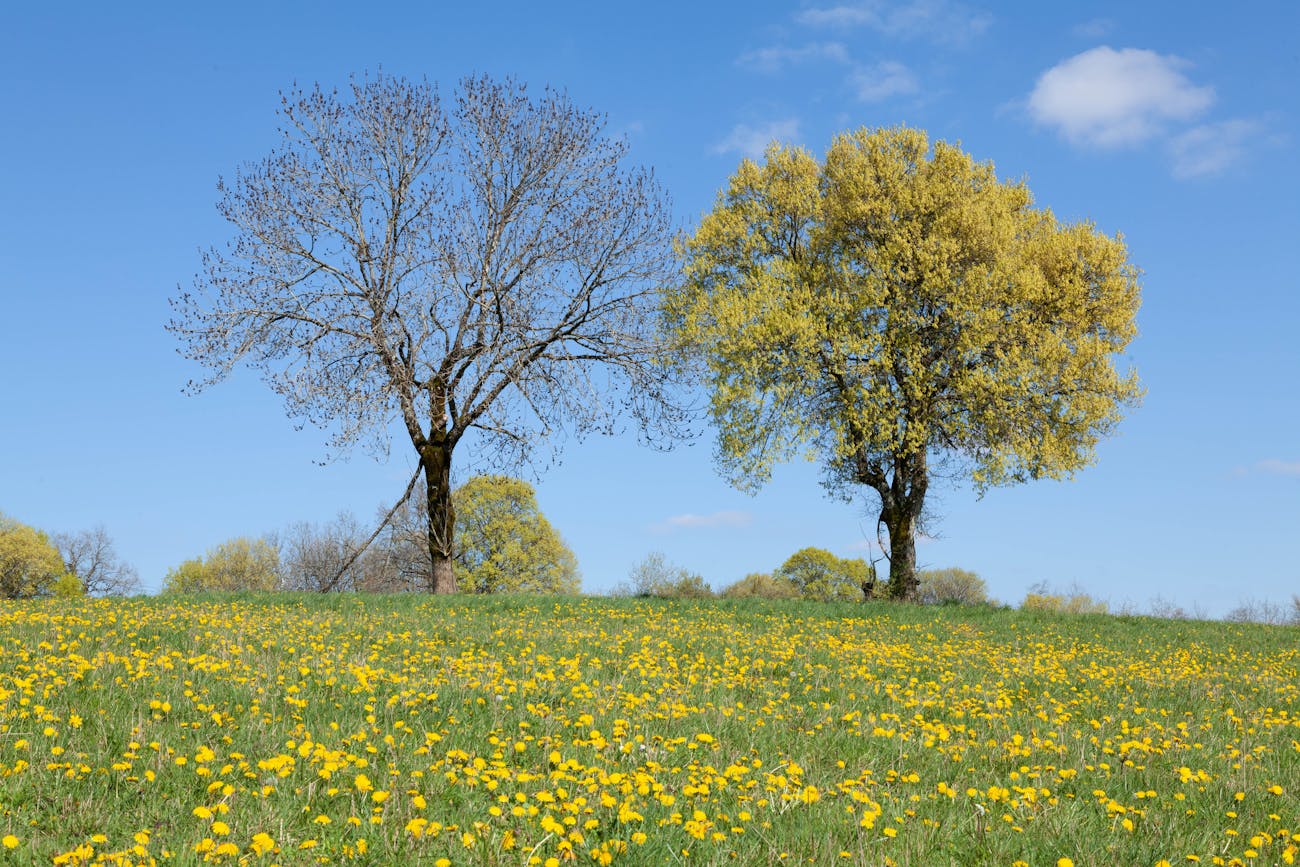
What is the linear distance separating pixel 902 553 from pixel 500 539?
29283 millimetres

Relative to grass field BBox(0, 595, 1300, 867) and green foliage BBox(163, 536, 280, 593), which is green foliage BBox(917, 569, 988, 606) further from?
grass field BBox(0, 595, 1300, 867)

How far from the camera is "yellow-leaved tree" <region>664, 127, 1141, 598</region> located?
2491 cm

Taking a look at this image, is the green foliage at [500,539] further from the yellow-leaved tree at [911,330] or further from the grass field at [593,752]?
the grass field at [593,752]

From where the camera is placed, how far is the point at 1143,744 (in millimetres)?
8234

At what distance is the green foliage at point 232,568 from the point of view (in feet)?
257

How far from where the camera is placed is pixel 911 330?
1003 inches

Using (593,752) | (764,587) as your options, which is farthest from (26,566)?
(593,752)

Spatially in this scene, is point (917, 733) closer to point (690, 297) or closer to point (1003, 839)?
point (1003, 839)

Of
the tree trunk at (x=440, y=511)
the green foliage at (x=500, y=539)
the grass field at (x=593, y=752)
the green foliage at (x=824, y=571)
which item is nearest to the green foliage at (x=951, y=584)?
the green foliage at (x=824, y=571)

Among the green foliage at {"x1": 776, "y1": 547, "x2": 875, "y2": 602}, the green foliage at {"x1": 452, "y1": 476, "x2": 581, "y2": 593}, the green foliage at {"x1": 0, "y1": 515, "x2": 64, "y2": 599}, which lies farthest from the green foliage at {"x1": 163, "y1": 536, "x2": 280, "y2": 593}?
the green foliage at {"x1": 776, "y1": 547, "x2": 875, "y2": 602}

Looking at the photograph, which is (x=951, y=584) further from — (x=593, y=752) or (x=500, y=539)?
(x=593, y=752)

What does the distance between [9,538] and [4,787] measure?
7739 cm

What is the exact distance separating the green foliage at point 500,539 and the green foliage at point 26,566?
129ft

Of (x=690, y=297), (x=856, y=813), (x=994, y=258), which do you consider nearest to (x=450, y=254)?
(x=690, y=297)
